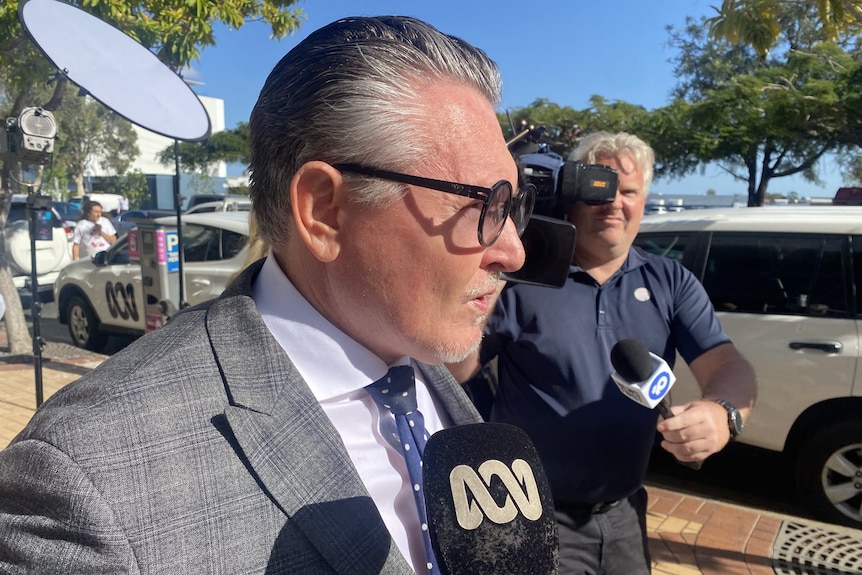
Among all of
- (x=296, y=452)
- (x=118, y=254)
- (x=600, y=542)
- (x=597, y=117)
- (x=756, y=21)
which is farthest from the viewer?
(x=597, y=117)

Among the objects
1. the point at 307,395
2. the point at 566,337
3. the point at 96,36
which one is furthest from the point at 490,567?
the point at 96,36

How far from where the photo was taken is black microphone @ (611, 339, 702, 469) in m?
1.62

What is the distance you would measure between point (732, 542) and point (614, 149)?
7.83ft

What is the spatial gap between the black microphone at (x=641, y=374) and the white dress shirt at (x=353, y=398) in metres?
0.73

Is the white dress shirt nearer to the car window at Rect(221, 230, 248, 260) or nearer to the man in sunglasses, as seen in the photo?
the man in sunglasses

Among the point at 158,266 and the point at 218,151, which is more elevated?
the point at 218,151

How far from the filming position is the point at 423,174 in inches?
43.3

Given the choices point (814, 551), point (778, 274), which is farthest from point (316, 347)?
point (778, 274)

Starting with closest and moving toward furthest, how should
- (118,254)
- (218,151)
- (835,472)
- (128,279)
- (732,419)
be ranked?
(732,419), (835,472), (128,279), (118,254), (218,151)

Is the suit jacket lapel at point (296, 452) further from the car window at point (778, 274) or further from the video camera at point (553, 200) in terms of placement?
the car window at point (778, 274)

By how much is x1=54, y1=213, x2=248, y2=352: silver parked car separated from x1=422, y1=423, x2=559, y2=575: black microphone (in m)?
5.21

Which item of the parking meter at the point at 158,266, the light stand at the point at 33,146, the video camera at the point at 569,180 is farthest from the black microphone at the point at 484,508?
the parking meter at the point at 158,266

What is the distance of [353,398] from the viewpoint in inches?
46.0

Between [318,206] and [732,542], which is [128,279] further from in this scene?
[318,206]
